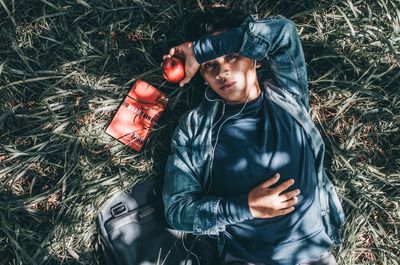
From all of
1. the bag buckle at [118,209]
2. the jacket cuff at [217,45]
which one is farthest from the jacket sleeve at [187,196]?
the jacket cuff at [217,45]

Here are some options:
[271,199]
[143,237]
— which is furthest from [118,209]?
[271,199]

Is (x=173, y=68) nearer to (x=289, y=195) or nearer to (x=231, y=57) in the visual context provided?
(x=231, y=57)

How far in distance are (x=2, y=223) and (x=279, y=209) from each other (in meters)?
1.92

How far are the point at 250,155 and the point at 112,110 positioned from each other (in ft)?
3.59

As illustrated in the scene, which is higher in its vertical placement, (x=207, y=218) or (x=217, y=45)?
(x=217, y=45)

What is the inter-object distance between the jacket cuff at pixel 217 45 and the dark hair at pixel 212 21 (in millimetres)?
144

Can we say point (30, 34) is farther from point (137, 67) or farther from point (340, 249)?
point (340, 249)

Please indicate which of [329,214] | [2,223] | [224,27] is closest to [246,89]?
[224,27]

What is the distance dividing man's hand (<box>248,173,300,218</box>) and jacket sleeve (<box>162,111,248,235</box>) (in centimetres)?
12

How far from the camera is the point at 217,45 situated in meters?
2.74

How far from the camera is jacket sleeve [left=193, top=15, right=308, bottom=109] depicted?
9.00 feet

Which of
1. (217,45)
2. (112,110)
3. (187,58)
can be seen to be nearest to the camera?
(217,45)

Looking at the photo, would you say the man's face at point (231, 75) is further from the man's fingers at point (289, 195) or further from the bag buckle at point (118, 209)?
the bag buckle at point (118, 209)

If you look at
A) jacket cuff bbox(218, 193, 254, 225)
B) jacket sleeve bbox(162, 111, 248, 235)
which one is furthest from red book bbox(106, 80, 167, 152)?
jacket cuff bbox(218, 193, 254, 225)
